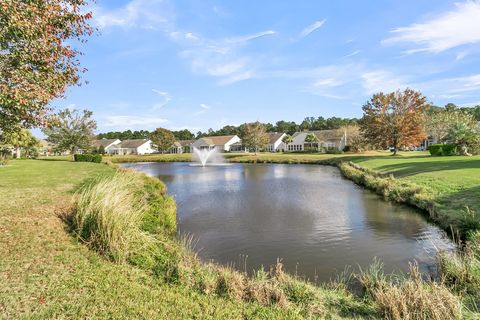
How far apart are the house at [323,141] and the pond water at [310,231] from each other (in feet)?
203

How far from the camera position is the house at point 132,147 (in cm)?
11038

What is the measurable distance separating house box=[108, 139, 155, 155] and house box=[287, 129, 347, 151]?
5019 centimetres

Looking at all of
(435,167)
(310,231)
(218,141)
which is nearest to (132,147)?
(218,141)

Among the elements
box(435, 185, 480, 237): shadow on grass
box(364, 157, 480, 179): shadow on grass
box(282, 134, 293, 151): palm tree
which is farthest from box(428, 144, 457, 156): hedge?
box(282, 134, 293, 151): palm tree

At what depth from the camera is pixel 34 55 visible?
761 centimetres

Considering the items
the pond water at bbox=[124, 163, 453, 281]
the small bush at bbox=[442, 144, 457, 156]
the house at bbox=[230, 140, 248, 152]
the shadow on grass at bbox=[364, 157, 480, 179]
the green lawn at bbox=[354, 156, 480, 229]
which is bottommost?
the pond water at bbox=[124, 163, 453, 281]

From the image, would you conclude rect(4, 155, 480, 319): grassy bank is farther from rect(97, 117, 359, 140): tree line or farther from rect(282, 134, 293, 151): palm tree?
rect(97, 117, 359, 140): tree line

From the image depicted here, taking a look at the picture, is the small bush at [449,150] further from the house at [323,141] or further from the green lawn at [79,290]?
the green lawn at [79,290]

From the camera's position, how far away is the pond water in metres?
9.97

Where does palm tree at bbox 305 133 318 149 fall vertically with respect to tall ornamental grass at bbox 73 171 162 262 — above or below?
above

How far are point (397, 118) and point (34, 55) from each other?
49895mm

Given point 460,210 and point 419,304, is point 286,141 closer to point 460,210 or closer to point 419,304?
point 460,210

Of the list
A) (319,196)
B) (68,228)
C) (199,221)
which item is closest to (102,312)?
(68,228)

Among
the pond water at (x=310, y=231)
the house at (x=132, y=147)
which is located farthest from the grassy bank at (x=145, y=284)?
the house at (x=132, y=147)
